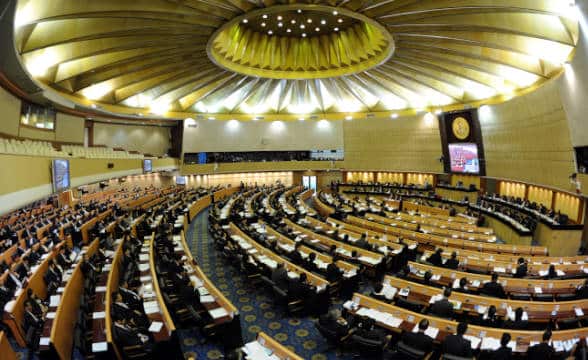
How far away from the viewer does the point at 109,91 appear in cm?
2389

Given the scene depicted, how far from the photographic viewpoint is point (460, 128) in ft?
82.4

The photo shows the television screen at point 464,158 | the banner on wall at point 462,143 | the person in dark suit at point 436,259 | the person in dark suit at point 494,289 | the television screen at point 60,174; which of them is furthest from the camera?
the television screen at point 464,158

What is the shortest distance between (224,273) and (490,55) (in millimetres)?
17534

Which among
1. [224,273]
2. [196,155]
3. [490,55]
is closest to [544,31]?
[490,55]

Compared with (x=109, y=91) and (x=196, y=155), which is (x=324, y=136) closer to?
(x=196, y=155)

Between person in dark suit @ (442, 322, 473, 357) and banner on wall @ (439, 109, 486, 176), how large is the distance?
20755 millimetres

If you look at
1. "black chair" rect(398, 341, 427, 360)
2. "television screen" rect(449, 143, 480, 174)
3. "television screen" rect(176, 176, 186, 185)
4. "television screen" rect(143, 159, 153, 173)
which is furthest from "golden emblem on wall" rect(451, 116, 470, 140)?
"television screen" rect(176, 176, 186, 185)

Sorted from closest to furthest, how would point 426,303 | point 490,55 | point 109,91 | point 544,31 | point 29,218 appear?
point 426,303 → point 544,31 → point 29,218 → point 490,55 → point 109,91

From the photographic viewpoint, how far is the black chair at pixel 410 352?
5.63 meters

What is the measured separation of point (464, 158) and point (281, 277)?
21395 millimetres

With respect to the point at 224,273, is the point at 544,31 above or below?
above

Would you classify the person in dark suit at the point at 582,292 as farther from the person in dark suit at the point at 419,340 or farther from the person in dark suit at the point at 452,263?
the person in dark suit at the point at 419,340

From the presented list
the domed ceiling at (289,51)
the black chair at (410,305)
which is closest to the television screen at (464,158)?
the domed ceiling at (289,51)

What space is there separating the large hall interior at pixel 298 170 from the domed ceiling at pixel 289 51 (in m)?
0.12
